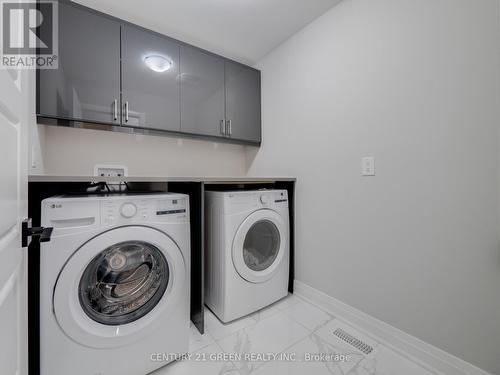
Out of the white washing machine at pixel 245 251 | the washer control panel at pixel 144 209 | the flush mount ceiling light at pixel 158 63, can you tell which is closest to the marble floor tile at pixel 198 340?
the white washing machine at pixel 245 251

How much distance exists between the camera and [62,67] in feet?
4.56

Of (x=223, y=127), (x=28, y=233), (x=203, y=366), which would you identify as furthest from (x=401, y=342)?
(x=223, y=127)

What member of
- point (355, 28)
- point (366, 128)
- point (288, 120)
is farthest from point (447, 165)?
point (288, 120)

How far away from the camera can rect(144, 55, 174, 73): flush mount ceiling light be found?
66.8 inches

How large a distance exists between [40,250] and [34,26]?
1.28 m

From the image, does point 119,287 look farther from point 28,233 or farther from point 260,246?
point 260,246

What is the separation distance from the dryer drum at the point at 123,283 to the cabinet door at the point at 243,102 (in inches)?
53.4

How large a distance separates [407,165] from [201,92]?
164cm

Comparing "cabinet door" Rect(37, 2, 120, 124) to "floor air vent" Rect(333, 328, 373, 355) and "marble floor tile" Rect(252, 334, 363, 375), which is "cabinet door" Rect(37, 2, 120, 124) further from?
"floor air vent" Rect(333, 328, 373, 355)

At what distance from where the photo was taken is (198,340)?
1316 millimetres

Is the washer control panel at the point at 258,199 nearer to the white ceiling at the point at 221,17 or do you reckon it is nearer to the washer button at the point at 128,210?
the washer button at the point at 128,210

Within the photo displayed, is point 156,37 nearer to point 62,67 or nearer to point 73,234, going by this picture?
point 62,67

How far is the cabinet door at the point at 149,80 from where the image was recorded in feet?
5.30

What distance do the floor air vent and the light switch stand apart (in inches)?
39.6
